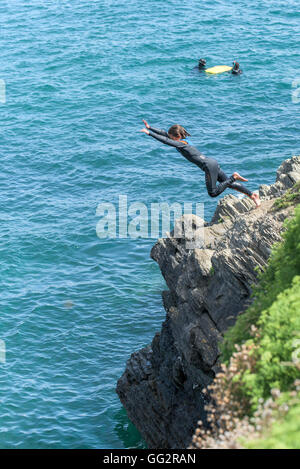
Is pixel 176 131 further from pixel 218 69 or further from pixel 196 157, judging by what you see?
pixel 218 69

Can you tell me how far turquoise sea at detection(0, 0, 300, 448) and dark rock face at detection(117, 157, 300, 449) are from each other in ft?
10.7

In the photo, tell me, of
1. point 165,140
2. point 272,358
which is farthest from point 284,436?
point 165,140

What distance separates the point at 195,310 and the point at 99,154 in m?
34.5

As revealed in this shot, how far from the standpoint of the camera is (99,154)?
55562 millimetres

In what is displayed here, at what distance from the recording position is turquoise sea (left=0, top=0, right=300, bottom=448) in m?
33.9

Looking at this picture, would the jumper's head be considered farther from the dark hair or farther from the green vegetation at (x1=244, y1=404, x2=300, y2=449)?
the green vegetation at (x1=244, y1=404, x2=300, y2=449)

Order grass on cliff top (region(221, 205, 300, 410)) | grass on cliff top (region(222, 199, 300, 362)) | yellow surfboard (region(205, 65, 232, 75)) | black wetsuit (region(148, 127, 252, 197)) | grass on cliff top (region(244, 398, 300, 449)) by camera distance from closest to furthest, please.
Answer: grass on cliff top (region(244, 398, 300, 449)) → grass on cliff top (region(221, 205, 300, 410)) → grass on cliff top (region(222, 199, 300, 362)) → black wetsuit (region(148, 127, 252, 197)) → yellow surfboard (region(205, 65, 232, 75))

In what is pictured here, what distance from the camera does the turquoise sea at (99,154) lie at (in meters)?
33.9

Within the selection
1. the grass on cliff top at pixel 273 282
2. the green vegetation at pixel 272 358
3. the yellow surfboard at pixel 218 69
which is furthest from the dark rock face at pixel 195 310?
the yellow surfboard at pixel 218 69

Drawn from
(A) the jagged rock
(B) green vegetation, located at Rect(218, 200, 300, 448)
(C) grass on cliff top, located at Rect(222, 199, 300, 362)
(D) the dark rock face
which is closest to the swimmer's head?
(D) the dark rock face

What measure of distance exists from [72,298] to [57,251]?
564 centimetres

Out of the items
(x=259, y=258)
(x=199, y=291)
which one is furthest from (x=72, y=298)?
(x=259, y=258)
